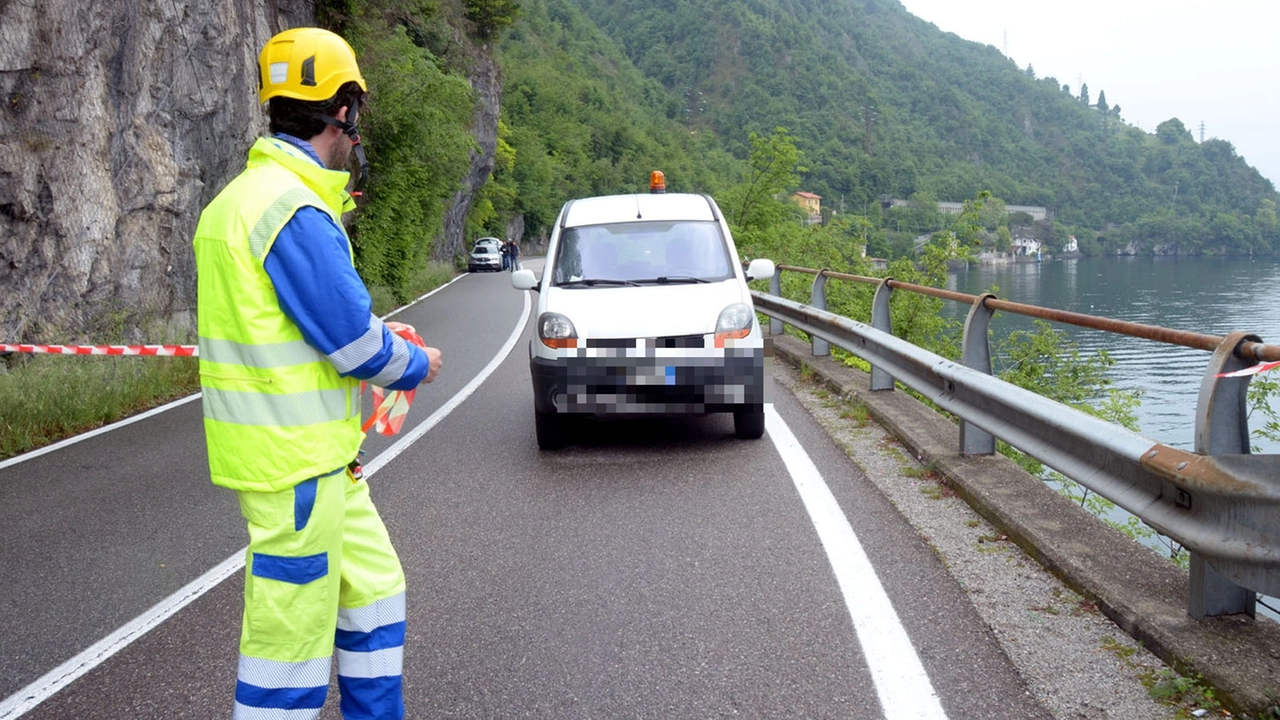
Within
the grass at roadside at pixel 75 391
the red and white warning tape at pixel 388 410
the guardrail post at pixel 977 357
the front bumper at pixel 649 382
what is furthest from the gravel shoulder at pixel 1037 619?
the grass at roadside at pixel 75 391

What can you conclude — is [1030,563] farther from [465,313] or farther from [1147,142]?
[1147,142]

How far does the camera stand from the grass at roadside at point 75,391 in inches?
353

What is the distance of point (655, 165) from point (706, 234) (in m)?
113

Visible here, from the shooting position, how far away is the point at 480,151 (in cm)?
5034

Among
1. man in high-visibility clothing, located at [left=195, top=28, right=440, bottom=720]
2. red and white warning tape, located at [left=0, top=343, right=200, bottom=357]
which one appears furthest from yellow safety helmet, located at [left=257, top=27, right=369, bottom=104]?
red and white warning tape, located at [left=0, top=343, right=200, bottom=357]

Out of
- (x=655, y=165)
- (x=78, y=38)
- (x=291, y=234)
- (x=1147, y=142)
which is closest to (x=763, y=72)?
(x=655, y=165)

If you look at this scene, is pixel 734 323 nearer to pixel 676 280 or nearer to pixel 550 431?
pixel 676 280

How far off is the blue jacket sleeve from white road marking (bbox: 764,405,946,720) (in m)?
2.01

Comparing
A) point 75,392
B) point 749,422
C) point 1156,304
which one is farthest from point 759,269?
point 1156,304

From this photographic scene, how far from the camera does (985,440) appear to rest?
6.42 metres

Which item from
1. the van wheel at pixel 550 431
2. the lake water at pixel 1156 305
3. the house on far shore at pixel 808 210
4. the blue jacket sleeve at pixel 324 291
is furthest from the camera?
the house on far shore at pixel 808 210

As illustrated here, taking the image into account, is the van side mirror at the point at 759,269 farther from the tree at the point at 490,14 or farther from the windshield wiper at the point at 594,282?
the tree at the point at 490,14

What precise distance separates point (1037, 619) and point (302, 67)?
3.23 m

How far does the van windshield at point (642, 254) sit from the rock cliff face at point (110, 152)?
733 centimetres
